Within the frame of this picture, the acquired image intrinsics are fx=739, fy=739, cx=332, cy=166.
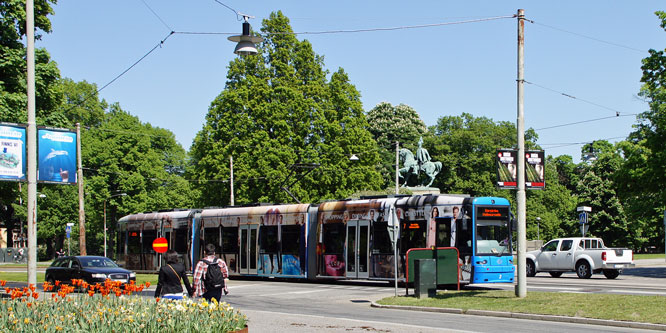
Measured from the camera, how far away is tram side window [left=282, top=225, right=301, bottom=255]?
29.9 meters

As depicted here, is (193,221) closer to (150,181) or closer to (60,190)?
(150,181)

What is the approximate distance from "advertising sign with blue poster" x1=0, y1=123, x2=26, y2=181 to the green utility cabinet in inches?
416

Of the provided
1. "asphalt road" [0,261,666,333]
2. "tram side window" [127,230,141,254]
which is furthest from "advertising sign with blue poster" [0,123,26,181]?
"tram side window" [127,230,141,254]

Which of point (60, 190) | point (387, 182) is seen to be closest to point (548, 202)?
point (387, 182)

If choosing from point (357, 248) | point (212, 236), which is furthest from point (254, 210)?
point (357, 248)

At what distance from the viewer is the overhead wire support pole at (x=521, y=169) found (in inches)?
743

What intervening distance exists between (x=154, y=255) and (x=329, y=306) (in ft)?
67.4

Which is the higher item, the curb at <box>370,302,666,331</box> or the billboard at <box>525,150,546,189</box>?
the billboard at <box>525,150,546,189</box>

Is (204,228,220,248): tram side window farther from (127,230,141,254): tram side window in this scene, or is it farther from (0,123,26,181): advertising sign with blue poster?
(0,123,26,181): advertising sign with blue poster

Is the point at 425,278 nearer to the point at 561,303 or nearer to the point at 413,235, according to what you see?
the point at 561,303

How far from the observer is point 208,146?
51156 millimetres

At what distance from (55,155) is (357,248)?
13788 mm

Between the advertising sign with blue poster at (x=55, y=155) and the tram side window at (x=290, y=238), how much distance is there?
14513 mm

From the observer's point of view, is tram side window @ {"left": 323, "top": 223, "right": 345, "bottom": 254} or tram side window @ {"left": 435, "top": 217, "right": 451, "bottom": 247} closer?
tram side window @ {"left": 435, "top": 217, "right": 451, "bottom": 247}
